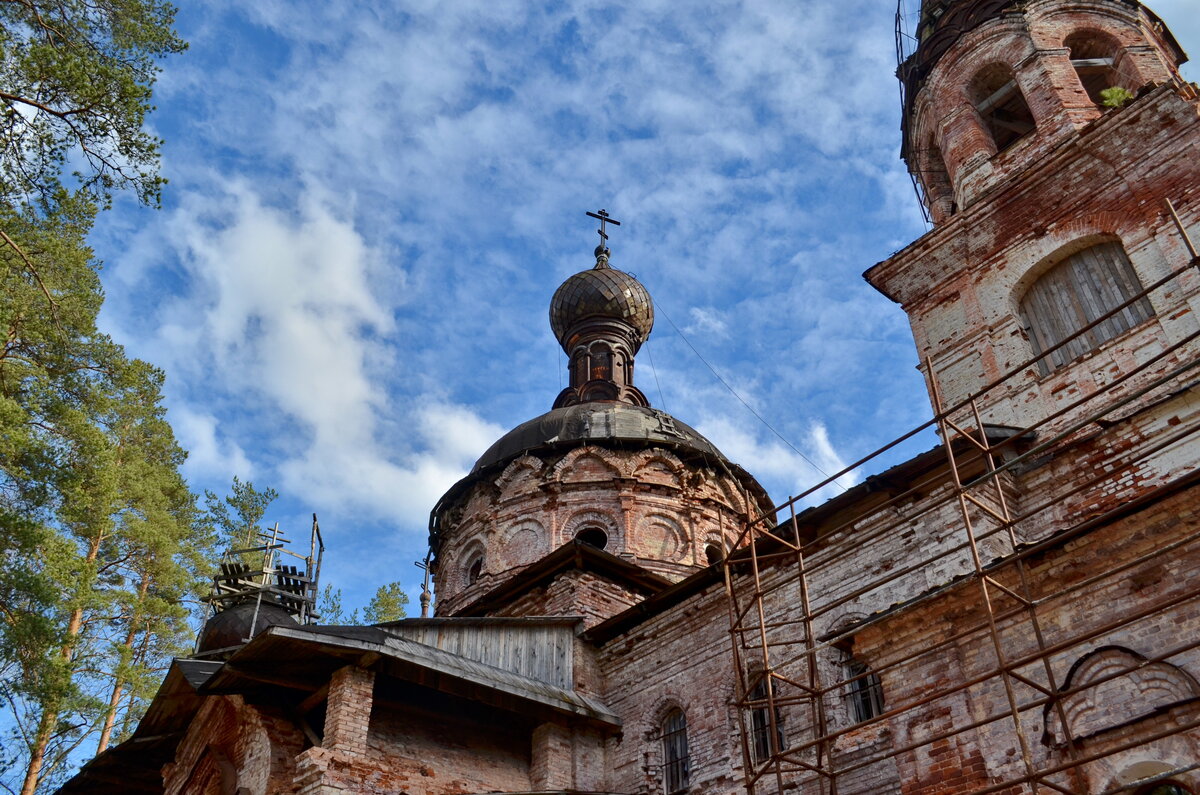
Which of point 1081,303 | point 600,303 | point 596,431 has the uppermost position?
point 600,303

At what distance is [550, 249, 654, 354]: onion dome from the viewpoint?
21.3 m

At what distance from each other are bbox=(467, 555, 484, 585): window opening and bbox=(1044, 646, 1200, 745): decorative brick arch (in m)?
11.5

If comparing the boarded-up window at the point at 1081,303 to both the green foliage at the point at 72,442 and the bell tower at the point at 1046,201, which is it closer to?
the bell tower at the point at 1046,201

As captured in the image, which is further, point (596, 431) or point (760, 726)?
point (596, 431)

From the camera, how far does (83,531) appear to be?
14.1 meters

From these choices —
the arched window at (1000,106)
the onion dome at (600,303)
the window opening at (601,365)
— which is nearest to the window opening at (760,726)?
the arched window at (1000,106)

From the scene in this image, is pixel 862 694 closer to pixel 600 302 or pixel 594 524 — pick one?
pixel 594 524

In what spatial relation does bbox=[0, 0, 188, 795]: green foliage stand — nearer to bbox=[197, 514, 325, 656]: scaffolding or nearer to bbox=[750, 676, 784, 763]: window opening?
bbox=[197, 514, 325, 656]: scaffolding

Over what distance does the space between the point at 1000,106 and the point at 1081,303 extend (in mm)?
3736

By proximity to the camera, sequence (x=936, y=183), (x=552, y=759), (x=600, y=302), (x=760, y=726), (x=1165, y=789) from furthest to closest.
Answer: (x=600, y=302), (x=936, y=183), (x=552, y=759), (x=760, y=726), (x=1165, y=789)

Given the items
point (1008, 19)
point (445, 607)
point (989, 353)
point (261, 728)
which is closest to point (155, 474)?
point (445, 607)

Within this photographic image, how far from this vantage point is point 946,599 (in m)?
7.39

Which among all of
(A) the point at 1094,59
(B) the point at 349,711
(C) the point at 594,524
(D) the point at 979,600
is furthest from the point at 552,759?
(A) the point at 1094,59

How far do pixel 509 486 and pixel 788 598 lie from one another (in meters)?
8.29
